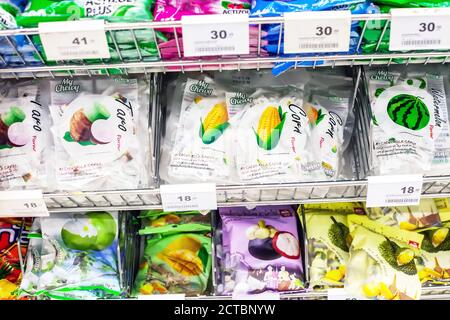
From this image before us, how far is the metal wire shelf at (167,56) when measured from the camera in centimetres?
118

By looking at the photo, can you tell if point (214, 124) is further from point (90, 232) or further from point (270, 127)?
point (90, 232)

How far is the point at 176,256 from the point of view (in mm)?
1653

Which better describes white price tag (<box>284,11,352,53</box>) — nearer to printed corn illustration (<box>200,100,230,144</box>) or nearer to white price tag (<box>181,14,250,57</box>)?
white price tag (<box>181,14,250,57</box>)

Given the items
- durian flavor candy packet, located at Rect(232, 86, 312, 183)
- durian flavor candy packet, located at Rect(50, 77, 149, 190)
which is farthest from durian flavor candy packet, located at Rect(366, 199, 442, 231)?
durian flavor candy packet, located at Rect(50, 77, 149, 190)

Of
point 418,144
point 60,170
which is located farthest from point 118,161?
point 418,144

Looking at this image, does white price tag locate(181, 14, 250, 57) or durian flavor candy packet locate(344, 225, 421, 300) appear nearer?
white price tag locate(181, 14, 250, 57)

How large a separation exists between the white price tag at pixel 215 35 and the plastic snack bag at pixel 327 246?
2.27 feet

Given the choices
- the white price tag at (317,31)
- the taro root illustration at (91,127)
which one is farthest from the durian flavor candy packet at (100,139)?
Answer: the white price tag at (317,31)

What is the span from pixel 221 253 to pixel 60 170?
54 cm

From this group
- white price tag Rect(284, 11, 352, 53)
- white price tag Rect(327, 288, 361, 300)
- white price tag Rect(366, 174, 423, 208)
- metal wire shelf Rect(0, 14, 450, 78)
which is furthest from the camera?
white price tag Rect(327, 288, 361, 300)

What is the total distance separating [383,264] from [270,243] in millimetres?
→ 324

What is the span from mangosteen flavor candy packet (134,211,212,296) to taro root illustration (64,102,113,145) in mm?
348

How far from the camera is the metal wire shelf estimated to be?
1184mm
